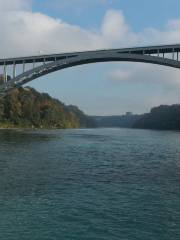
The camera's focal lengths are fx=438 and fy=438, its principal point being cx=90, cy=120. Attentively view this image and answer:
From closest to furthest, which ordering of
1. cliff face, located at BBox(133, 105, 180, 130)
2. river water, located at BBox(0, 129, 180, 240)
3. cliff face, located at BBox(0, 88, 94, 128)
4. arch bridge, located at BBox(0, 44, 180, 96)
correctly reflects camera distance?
river water, located at BBox(0, 129, 180, 240)
arch bridge, located at BBox(0, 44, 180, 96)
cliff face, located at BBox(0, 88, 94, 128)
cliff face, located at BBox(133, 105, 180, 130)

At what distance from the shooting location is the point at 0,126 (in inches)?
3575

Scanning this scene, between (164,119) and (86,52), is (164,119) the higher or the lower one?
the lower one

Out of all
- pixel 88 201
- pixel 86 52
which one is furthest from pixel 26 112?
pixel 88 201

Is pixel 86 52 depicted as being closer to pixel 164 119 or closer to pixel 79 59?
pixel 79 59

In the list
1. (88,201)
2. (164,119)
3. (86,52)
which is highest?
(86,52)

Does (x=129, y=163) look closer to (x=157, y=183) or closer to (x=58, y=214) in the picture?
(x=157, y=183)

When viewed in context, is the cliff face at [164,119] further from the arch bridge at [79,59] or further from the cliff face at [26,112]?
the arch bridge at [79,59]

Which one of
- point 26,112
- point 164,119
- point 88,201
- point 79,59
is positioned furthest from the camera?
point 164,119

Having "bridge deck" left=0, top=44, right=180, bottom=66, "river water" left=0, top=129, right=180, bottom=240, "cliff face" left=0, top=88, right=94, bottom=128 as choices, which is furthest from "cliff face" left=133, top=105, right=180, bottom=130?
"river water" left=0, top=129, right=180, bottom=240

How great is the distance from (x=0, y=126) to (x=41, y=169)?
67.4 metres

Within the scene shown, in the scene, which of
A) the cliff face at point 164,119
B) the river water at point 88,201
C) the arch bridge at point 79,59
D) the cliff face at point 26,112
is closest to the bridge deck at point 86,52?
the arch bridge at point 79,59

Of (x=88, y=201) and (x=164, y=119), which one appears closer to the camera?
(x=88, y=201)

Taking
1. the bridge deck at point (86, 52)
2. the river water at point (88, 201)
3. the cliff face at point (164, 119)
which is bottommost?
the river water at point (88, 201)

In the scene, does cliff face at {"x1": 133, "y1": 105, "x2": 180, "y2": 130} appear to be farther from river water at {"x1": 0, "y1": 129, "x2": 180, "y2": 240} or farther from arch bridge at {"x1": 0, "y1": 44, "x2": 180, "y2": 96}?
river water at {"x1": 0, "y1": 129, "x2": 180, "y2": 240}
